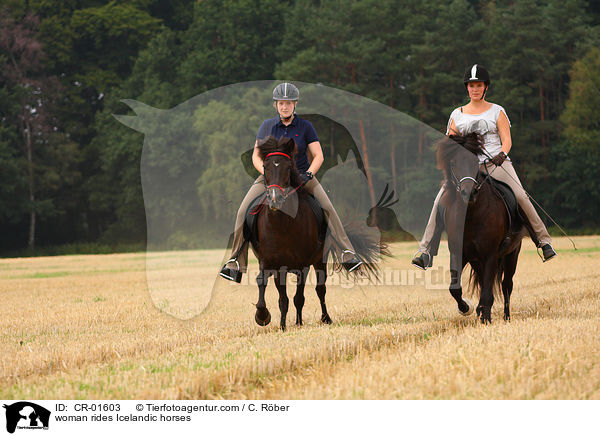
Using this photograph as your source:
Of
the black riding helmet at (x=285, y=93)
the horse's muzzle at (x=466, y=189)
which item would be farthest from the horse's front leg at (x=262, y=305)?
the horse's muzzle at (x=466, y=189)

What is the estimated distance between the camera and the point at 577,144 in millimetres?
42625

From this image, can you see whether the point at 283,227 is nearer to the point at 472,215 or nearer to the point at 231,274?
the point at 231,274

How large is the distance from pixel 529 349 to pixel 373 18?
138 ft

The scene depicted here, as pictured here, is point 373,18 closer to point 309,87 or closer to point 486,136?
point 309,87

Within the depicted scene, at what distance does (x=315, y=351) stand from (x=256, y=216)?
2.49 metres

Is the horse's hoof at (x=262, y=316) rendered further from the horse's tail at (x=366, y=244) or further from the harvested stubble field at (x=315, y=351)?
the horse's tail at (x=366, y=244)

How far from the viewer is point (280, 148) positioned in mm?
7598

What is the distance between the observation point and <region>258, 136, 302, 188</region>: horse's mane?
7.60 meters

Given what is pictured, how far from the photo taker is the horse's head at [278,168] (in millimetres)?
7254

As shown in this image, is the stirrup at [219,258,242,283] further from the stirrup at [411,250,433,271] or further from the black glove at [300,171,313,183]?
the stirrup at [411,250,433,271]

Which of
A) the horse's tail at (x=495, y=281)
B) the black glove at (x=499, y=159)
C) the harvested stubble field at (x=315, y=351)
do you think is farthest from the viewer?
the horse's tail at (x=495, y=281)

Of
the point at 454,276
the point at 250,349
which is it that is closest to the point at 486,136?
the point at 454,276

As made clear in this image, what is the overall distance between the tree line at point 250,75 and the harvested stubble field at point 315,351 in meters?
29.7
